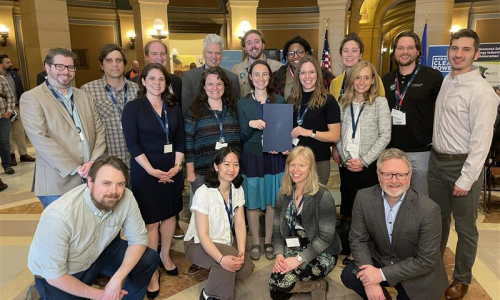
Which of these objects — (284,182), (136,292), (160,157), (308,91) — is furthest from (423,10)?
(136,292)

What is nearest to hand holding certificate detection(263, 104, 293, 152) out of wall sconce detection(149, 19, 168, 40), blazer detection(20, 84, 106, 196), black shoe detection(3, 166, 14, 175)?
blazer detection(20, 84, 106, 196)

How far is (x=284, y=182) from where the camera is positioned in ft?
8.68

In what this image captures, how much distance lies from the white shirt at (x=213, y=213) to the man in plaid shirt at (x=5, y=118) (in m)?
5.05

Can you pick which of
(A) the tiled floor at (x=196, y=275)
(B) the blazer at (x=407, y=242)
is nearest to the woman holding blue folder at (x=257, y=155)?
(A) the tiled floor at (x=196, y=275)

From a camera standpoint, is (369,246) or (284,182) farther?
(284,182)

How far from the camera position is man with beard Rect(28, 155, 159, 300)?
1834 mm

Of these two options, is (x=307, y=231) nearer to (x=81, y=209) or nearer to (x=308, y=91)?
(x=308, y=91)

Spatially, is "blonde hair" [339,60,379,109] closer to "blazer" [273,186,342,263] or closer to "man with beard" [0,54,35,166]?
"blazer" [273,186,342,263]

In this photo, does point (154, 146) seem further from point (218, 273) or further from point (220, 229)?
point (218, 273)

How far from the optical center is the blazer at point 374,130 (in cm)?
270

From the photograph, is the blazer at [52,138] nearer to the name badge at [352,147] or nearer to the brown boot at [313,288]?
the brown boot at [313,288]

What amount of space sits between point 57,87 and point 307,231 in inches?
84.9

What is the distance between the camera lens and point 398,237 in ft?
6.97

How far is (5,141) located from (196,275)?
202 inches
